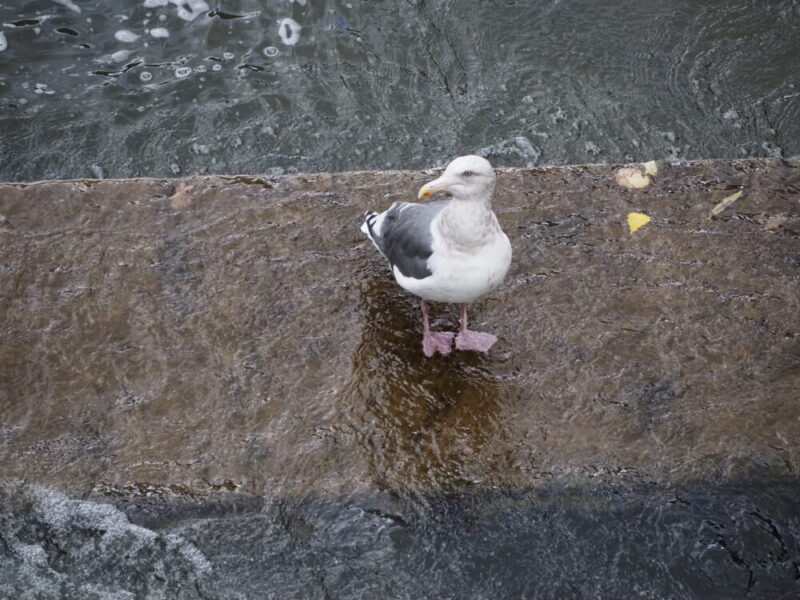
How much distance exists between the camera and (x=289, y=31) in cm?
736

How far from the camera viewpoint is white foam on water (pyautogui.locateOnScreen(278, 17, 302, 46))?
7.30 m

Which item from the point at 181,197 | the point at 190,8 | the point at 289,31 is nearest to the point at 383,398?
the point at 181,197

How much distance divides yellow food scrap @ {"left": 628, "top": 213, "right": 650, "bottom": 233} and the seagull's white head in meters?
1.13

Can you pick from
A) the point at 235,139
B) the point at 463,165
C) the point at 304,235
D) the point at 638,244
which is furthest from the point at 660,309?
the point at 235,139

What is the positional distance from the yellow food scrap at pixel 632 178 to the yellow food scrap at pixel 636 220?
22cm

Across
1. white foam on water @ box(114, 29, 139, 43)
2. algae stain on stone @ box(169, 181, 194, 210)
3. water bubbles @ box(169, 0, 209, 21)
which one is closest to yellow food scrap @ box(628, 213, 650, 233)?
algae stain on stone @ box(169, 181, 194, 210)

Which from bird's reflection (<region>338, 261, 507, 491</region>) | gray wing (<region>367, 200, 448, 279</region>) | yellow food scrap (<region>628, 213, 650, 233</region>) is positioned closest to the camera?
bird's reflection (<region>338, 261, 507, 491</region>)

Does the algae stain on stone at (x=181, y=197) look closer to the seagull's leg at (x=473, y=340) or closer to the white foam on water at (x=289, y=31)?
the seagull's leg at (x=473, y=340)

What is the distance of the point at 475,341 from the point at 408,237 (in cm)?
57

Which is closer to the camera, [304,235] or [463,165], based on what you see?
[463,165]

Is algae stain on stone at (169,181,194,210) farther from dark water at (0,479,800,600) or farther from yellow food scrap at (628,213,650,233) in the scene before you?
yellow food scrap at (628,213,650,233)

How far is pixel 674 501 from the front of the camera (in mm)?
3553

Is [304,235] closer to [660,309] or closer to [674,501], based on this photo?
[660,309]

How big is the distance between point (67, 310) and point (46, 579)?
4.13 ft
